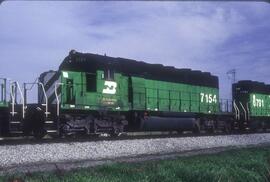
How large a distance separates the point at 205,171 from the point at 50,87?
10488 millimetres

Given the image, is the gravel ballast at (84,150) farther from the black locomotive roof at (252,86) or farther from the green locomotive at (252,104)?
the black locomotive roof at (252,86)

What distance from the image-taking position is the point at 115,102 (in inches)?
728

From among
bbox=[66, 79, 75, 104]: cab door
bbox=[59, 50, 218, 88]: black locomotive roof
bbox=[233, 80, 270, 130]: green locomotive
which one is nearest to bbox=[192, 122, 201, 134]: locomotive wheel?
Answer: bbox=[59, 50, 218, 88]: black locomotive roof

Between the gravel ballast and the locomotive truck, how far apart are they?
2122mm

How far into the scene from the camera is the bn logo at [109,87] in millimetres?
18016

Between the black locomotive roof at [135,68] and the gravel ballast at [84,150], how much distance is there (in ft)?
15.2

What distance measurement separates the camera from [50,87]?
1706cm

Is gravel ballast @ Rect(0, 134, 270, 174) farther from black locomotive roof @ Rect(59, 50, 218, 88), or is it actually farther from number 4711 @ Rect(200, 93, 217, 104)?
number 4711 @ Rect(200, 93, 217, 104)

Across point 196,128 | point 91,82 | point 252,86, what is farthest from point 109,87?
point 252,86

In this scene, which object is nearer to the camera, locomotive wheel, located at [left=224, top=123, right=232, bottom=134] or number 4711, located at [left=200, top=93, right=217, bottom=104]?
number 4711, located at [left=200, top=93, right=217, bottom=104]

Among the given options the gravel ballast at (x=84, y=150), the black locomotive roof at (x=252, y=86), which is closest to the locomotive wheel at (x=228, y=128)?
the black locomotive roof at (x=252, y=86)

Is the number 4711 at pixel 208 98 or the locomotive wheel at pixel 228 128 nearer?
the number 4711 at pixel 208 98

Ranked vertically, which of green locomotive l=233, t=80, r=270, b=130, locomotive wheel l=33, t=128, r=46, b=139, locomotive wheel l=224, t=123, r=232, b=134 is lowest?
locomotive wheel l=224, t=123, r=232, b=134

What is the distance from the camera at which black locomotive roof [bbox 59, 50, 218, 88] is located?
1795 centimetres
